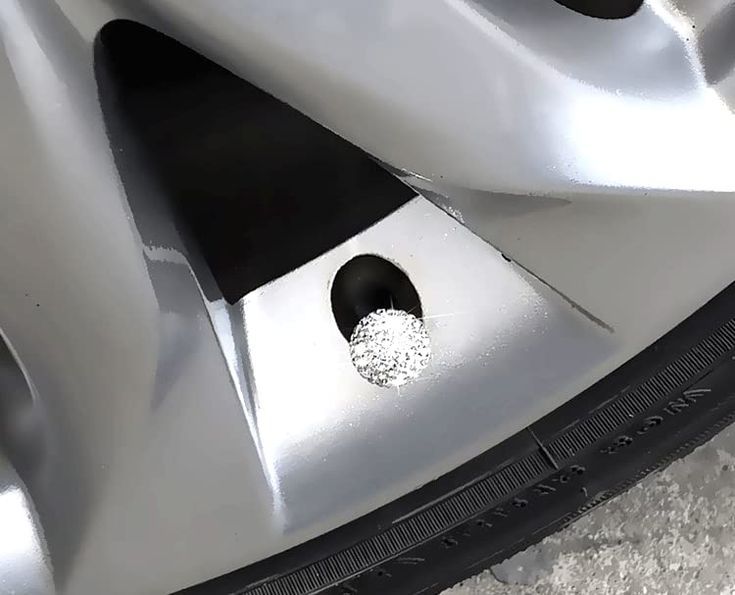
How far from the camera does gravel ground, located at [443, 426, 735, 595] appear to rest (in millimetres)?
945

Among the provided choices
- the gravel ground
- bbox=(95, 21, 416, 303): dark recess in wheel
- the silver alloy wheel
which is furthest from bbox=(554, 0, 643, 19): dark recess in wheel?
the gravel ground

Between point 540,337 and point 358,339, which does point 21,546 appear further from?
point 540,337

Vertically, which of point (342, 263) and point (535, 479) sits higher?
point (342, 263)

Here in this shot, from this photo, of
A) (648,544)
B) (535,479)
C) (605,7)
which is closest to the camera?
(605,7)

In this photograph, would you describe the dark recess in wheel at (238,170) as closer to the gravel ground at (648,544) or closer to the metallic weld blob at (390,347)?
the metallic weld blob at (390,347)

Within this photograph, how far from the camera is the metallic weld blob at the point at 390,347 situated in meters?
0.64

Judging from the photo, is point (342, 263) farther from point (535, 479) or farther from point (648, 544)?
point (648, 544)

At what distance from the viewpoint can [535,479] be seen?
72 centimetres

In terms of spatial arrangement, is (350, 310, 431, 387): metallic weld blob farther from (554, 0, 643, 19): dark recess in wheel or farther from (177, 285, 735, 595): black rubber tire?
(554, 0, 643, 19): dark recess in wheel

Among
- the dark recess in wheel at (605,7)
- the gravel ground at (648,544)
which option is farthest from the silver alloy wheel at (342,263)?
the gravel ground at (648,544)

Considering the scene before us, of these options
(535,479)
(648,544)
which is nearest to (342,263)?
(535,479)

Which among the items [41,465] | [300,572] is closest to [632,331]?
[300,572]

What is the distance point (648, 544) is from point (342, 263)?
472 millimetres

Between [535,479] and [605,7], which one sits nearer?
[605,7]
